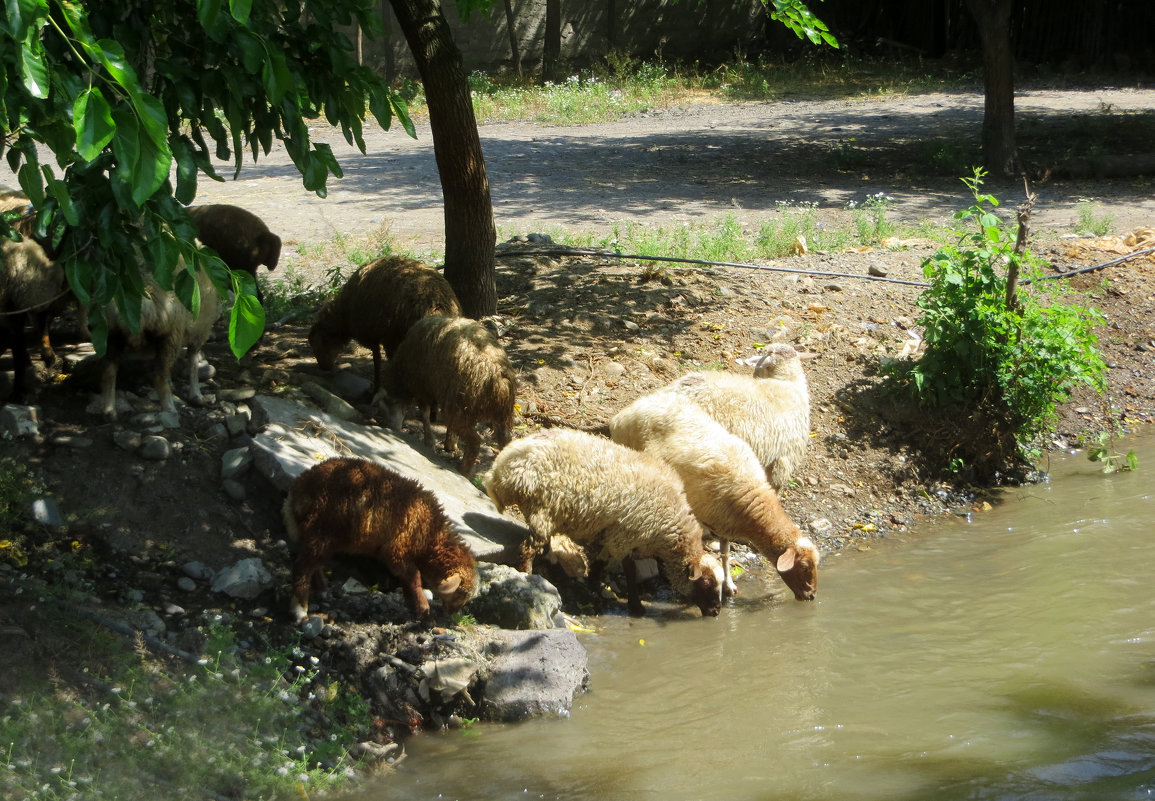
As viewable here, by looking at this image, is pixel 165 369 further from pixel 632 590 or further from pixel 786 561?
pixel 786 561

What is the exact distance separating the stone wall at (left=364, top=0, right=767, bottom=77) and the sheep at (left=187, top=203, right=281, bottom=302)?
708 inches

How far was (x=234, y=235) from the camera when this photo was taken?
818 centimetres

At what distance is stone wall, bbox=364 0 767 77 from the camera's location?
83.5 feet

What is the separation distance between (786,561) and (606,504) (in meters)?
1.12

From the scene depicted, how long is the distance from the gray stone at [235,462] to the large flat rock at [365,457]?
0.16 ft

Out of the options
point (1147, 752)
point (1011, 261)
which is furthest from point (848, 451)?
point (1147, 752)

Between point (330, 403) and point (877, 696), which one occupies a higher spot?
point (330, 403)

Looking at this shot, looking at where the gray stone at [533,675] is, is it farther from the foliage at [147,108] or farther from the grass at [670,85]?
the grass at [670,85]

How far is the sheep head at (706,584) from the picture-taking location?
6.14 m

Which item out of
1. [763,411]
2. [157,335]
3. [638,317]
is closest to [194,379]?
[157,335]

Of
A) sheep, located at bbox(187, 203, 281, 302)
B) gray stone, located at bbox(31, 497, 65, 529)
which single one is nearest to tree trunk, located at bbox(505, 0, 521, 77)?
sheep, located at bbox(187, 203, 281, 302)

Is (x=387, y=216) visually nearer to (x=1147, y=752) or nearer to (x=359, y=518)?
(x=359, y=518)

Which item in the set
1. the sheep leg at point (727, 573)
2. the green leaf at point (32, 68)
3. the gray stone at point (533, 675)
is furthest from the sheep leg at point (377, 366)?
the green leaf at point (32, 68)

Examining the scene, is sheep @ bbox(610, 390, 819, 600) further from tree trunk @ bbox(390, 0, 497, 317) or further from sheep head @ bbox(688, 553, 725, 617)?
tree trunk @ bbox(390, 0, 497, 317)
